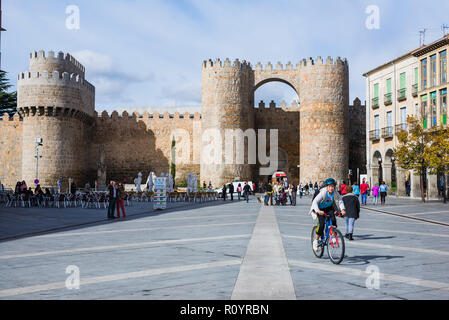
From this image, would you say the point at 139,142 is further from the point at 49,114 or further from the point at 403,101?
the point at 403,101

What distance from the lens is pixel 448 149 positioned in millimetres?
24234

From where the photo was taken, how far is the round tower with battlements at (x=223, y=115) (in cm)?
4200

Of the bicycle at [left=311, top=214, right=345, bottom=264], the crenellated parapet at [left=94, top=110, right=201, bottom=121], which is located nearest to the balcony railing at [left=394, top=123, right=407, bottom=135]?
the crenellated parapet at [left=94, top=110, right=201, bottom=121]

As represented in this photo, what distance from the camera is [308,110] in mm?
41781

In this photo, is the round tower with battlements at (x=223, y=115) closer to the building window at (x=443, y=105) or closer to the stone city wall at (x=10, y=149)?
the stone city wall at (x=10, y=149)

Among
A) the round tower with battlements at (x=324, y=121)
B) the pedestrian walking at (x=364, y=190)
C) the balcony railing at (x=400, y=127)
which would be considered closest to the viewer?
the pedestrian walking at (x=364, y=190)

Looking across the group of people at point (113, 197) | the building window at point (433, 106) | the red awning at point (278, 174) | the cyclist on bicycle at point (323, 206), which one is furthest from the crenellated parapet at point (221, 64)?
the cyclist on bicycle at point (323, 206)

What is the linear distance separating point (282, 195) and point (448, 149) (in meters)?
8.29

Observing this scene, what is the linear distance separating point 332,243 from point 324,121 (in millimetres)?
35444

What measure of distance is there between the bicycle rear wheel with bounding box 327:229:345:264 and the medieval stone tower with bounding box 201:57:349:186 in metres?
35.0

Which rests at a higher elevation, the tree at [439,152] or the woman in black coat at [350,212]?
the tree at [439,152]

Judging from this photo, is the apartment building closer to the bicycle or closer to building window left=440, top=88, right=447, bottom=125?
building window left=440, top=88, right=447, bottom=125

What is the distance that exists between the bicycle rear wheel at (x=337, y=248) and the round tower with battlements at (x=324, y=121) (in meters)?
→ 34.9
